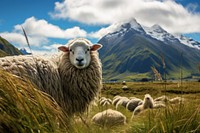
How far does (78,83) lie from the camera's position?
9.34m

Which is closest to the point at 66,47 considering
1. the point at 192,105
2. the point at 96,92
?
the point at 96,92

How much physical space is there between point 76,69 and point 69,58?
1.82 ft

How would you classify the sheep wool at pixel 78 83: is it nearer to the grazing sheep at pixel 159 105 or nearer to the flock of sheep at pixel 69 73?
the flock of sheep at pixel 69 73

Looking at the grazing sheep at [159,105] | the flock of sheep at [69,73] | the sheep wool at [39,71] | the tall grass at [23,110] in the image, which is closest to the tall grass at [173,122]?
the grazing sheep at [159,105]

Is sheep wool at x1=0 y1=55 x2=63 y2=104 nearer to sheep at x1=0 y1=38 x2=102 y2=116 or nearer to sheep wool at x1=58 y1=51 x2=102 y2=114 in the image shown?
sheep at x1=0 y1=38 x2=102 y2=116

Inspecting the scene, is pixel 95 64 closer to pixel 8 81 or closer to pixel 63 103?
pixel 63 103

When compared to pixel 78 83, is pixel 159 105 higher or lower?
lower

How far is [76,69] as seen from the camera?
977 centimetres

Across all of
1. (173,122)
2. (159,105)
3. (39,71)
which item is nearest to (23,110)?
(173,122)

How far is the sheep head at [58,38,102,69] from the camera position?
9.63m

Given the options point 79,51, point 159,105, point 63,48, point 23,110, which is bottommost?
point 159,105

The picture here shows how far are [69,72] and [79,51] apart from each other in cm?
82

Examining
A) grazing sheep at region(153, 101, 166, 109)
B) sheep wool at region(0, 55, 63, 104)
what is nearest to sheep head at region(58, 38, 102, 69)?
sheep wool at region(0, 55, 63, 104)

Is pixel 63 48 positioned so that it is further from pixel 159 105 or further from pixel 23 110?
pixel 23 110
